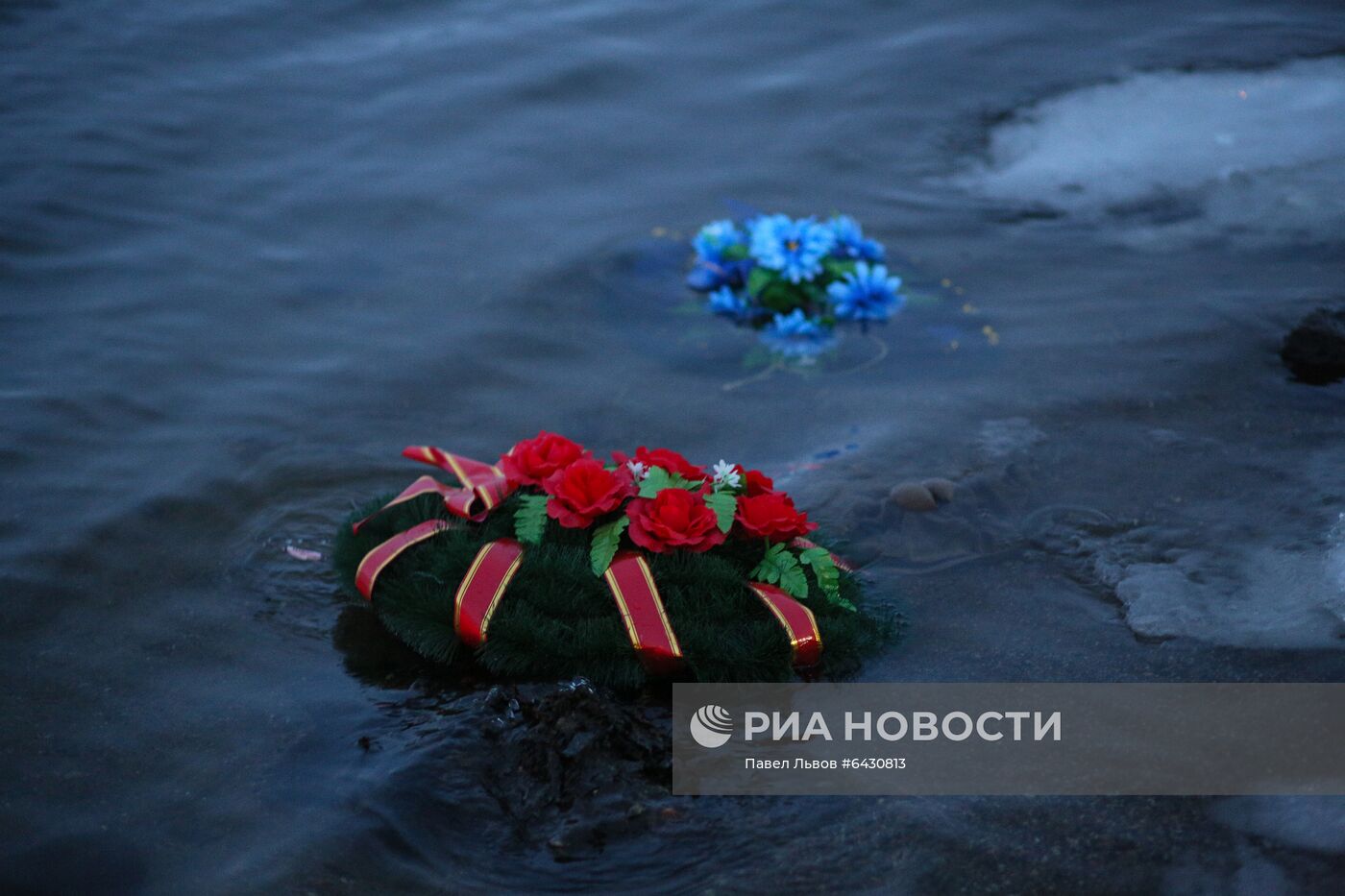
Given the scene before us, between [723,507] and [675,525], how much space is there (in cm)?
15

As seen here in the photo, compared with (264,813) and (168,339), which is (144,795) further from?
(168,339)

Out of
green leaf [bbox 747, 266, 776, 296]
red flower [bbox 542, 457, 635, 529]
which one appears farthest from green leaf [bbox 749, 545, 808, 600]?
green leaf [bbox 747, 266, 776, 296]

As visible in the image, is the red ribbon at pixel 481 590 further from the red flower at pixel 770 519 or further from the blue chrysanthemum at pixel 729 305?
the blue chrysanthemum at pixel 729 305

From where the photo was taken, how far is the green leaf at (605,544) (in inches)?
141

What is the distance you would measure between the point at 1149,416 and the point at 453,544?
9.39 feet

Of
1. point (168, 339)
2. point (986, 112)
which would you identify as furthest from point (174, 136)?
point (986, 112)

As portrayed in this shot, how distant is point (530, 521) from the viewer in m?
3.74

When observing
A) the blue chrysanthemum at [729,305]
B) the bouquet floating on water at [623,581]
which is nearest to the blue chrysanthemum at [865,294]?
the blue chrysanthemum at [729,305]

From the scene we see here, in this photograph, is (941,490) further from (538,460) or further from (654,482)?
(538,460)

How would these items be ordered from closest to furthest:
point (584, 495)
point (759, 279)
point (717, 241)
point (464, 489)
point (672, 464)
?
point (584, 495), point (672, 464), point (464, 489), point (759, 279), point (717, 241)

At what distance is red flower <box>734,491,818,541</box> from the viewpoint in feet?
12.0

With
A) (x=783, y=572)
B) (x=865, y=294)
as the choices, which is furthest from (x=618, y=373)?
(x=783, y=572)

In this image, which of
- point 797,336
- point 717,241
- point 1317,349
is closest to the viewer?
point 1317,349

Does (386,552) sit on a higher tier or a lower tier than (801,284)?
lower
